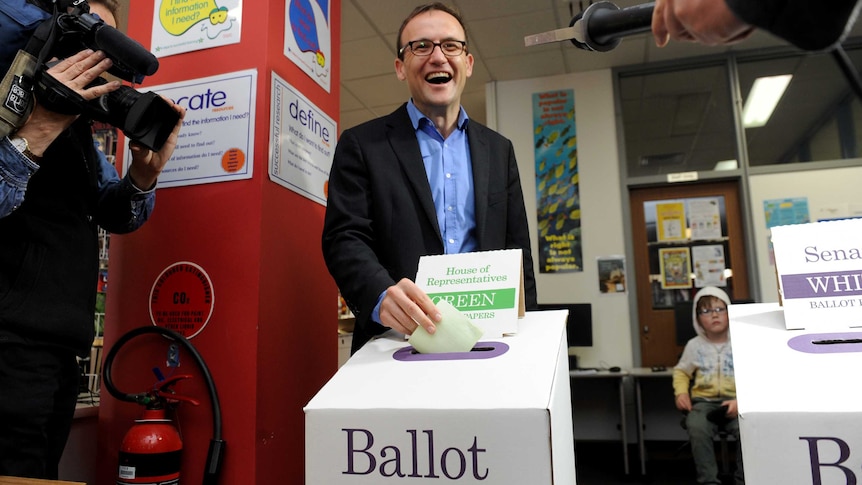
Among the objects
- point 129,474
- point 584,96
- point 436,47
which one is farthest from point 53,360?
point 584,96

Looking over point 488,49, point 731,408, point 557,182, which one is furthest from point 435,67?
point 557,182

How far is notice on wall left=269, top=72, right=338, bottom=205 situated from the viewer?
4.62 feet

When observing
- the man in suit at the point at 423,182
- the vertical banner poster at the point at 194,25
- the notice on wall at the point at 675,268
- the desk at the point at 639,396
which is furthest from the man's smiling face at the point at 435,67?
the notice on wall at the point at 675,268

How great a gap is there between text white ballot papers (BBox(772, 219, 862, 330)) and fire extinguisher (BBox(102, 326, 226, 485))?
1057 mm

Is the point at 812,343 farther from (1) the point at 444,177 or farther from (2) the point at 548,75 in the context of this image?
(2) the point at 548,75

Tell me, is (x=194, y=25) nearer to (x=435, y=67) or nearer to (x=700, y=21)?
(x=435, y=67)

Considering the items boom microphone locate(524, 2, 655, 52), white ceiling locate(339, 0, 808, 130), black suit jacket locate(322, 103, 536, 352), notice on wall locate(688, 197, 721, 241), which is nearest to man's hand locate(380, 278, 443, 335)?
black suit jacket locate(322, 103, 536, 352)

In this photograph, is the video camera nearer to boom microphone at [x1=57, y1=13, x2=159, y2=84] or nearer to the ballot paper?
boom microphone at [x1=57, y1=13, x2=159, y2=84]

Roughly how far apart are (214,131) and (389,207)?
1.77 ft

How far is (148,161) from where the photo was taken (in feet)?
3.92

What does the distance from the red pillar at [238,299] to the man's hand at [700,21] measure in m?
0.96

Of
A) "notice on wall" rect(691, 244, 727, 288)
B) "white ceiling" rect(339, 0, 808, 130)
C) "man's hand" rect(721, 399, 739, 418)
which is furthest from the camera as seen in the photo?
"notice on wall" rect(691, 244, 727, 288)

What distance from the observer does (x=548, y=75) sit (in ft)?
16.5

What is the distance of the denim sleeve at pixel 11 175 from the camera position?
906 mm
